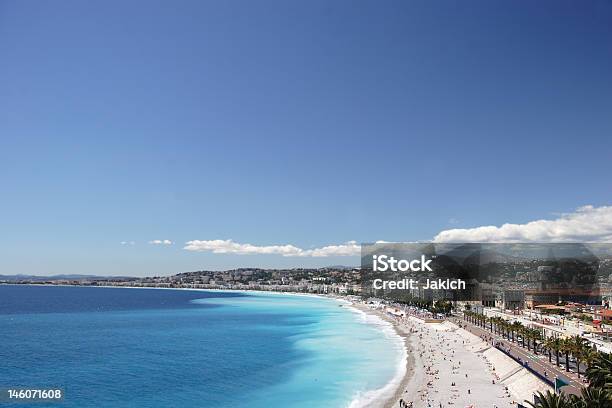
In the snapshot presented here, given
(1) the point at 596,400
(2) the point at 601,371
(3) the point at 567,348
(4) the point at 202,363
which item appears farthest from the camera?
(4) the point at 202,363

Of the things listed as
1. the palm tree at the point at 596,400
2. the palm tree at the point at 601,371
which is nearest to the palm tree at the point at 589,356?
the palm tree at the point at 601,371

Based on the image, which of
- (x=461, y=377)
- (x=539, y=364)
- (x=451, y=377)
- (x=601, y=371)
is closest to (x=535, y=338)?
(x=539, y=364)

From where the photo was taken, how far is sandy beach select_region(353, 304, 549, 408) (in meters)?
42.3

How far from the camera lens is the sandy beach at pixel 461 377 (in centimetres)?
4228

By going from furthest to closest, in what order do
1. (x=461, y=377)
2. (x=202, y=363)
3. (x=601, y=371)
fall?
(x=202, y=363) < (x=461, y=377) < (x=601, y=371)

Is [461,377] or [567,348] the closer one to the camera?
[567,348]

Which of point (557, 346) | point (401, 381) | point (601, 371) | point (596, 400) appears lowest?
point (401, 381)

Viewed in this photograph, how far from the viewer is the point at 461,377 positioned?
51438mm

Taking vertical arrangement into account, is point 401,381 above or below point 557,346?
below

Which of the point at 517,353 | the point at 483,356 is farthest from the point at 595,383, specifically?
the point at 483,356

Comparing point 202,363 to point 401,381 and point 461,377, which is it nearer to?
point 401,381

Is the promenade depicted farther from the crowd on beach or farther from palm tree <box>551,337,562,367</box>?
the crowd on beach

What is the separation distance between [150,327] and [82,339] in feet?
75.5

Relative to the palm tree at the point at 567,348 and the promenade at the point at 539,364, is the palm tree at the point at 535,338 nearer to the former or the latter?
the promenade at the point at 539,364
